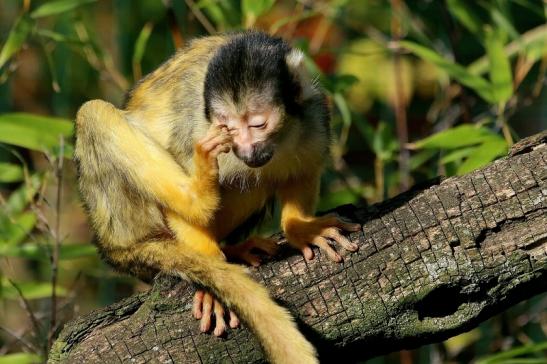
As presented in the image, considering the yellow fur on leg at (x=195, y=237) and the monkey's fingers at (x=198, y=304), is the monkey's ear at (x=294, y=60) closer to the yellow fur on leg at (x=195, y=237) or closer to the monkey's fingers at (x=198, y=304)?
the yellow fur on leg at (x=195, y=237)

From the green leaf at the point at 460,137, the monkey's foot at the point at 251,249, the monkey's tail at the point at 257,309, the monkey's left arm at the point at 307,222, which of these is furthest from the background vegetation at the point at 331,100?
the monkey's tail at the point at 257,309

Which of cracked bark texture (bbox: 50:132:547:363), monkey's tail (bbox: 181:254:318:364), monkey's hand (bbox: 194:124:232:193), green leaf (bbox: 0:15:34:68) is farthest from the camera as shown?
green leaf (bbox: 0:15:34:68)

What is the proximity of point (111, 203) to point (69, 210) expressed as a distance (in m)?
3.50

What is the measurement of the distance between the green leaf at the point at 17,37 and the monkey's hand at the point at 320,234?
72.2 inches

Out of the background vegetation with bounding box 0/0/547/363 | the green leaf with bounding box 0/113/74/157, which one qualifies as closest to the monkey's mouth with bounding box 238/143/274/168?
the background vegetation with bounding box 0/0/547/363

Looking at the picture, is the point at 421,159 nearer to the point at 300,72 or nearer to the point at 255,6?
the point at 255,6

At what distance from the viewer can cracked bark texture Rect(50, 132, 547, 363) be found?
336cm

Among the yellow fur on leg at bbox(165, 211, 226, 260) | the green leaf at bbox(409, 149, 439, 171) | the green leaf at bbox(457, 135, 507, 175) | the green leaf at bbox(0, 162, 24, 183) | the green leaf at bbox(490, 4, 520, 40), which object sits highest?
the green leaf at bbox(490, 4, 520, 40)

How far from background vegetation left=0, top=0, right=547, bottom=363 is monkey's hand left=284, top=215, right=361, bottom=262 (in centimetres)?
89

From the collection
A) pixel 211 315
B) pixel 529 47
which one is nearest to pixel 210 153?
pixel 211 315

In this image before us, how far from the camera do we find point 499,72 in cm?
484

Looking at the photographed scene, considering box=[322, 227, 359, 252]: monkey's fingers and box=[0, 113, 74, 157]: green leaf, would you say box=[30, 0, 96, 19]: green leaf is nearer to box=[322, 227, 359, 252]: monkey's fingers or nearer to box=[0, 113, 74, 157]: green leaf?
box=[0, 113, 74, 157]: green leaf

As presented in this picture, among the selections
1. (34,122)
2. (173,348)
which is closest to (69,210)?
(34,122)

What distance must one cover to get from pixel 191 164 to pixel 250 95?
427mm
